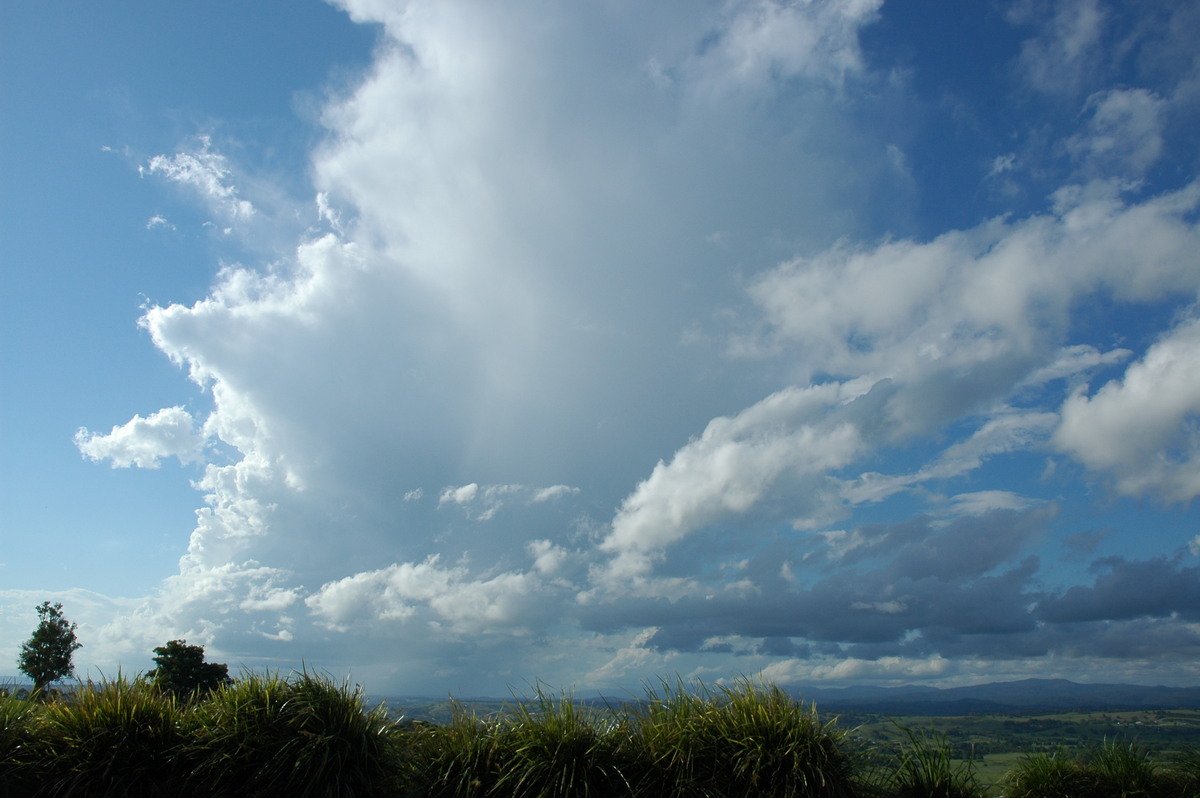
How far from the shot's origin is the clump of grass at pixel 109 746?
11.0 meters

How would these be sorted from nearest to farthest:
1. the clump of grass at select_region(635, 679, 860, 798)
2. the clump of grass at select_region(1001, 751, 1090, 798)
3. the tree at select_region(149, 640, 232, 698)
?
the clump of grass at select_region(635, 679, 860, 798), the clump of grass at select_region(1001, 751, 1090, 798), the tree at select_region(149, 640, 232, 698)

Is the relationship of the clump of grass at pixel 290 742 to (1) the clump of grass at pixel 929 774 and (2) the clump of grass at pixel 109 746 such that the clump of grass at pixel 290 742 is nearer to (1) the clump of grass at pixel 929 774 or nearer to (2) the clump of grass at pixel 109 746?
(2) the clump of grass at pixel 109 746

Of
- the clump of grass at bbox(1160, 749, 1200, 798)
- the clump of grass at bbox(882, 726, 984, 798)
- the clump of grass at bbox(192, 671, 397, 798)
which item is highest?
the clump of grass at bbox(192, 671, 397, 798)

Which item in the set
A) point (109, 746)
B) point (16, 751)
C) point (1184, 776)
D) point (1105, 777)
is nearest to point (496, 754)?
point (109, 746)

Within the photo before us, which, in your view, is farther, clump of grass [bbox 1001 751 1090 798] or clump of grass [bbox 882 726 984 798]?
clump of grass [bbox 1001 751 1090 798]

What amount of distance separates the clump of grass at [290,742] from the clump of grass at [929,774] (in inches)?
356

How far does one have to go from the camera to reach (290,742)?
A: 1097cm

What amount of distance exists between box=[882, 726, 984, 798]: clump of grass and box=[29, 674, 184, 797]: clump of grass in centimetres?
1258

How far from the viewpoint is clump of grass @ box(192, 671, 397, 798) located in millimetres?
10820

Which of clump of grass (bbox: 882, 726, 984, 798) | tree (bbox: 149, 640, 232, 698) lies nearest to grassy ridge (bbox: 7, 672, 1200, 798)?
clump of grass (bbox: 882, 726, 984, 798)

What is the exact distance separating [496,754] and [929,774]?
7.55 m

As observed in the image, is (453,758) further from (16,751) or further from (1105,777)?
(1105,777)

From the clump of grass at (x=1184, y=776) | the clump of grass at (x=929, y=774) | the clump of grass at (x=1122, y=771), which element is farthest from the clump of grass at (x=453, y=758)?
the clump of grass at (x=1184, y=776)

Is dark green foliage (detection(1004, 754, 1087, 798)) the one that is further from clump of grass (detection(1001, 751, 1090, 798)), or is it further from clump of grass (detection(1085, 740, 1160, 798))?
clump of grass (detection(1085, 740, 1160, 798))
